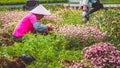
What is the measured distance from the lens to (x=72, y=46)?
1068cm

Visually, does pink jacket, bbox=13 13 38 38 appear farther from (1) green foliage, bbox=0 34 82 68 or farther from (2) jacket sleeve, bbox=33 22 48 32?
(1) green foliage, bbox=0 34 82 68

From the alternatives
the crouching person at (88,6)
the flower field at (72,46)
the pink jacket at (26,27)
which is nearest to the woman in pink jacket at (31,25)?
the pink jacket at (26,27)

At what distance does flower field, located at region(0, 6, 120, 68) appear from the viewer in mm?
8320

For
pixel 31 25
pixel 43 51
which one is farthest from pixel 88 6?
pixel 43 51

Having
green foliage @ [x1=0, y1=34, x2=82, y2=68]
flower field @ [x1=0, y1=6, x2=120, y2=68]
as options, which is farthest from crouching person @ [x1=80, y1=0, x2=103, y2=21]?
green foliage @ [x1=0, y1=34, x2=82, y2=68]

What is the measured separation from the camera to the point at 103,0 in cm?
3073

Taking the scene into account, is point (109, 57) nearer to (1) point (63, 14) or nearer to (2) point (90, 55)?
(2) point (90, 55)

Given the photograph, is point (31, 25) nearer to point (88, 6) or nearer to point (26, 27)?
point (26, 27)

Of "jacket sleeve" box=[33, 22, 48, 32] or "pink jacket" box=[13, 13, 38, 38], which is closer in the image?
"jacket sleeve" box=[33, 22, 48, 32]

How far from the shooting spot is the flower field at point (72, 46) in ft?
27.3

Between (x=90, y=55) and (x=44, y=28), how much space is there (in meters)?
2.68

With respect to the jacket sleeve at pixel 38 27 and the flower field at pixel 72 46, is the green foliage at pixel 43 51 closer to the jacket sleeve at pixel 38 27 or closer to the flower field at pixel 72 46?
the flower field at pixel 72 46

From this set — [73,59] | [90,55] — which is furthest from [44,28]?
[90,55]

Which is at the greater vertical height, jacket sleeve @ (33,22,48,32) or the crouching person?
jacket sleeve @ (33,22,48,32)
